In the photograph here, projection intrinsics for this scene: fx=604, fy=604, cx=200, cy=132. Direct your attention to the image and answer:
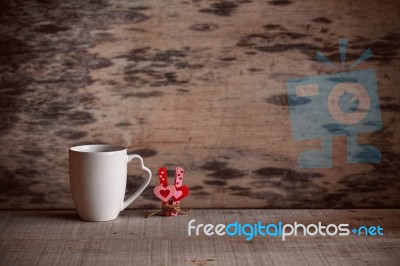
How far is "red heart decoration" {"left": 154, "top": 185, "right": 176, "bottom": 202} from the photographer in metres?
1.24

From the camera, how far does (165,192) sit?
1.24 m

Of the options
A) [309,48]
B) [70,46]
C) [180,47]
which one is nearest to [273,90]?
[309,48]

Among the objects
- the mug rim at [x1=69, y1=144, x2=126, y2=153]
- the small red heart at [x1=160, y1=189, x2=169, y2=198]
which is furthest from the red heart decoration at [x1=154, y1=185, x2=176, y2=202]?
the mug rim at [x1=69, y1=144, x2=126, y2=153]

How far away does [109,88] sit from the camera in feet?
4.26

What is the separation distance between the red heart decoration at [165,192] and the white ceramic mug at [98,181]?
0.25 feet

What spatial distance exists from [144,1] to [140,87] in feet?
0.60

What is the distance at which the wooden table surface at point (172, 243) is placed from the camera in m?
0.98

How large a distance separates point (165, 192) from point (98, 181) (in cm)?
15

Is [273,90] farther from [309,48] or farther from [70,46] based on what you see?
[70,46]
